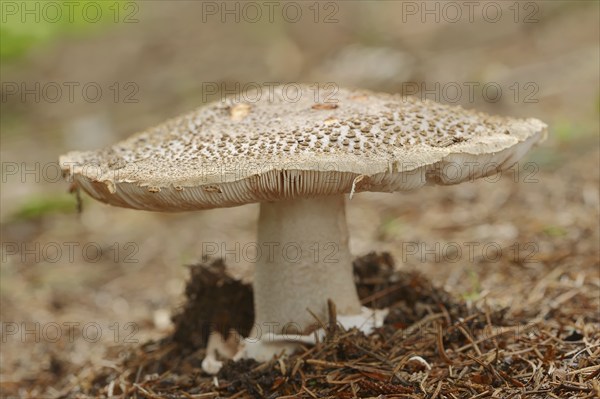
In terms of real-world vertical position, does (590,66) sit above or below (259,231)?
above

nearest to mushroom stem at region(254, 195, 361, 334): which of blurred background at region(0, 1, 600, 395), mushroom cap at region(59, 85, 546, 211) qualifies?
mushroom cap at region(59, 85, 546, 211)

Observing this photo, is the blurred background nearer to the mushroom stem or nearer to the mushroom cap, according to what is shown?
the mushroom stem

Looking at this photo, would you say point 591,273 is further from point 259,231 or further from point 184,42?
point 184,42

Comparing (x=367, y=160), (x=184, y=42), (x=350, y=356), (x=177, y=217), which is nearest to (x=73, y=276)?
(x=177, y=217)

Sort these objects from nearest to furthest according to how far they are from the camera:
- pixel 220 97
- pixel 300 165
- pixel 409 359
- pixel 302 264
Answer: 1. pixel 300 165
2. pixel 409 359
3. pixel 302 264
4. pixel 220 97

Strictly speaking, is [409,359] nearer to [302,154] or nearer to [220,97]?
[302,154]

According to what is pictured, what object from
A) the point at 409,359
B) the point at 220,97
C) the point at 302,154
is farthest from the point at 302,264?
the point at 220,97
